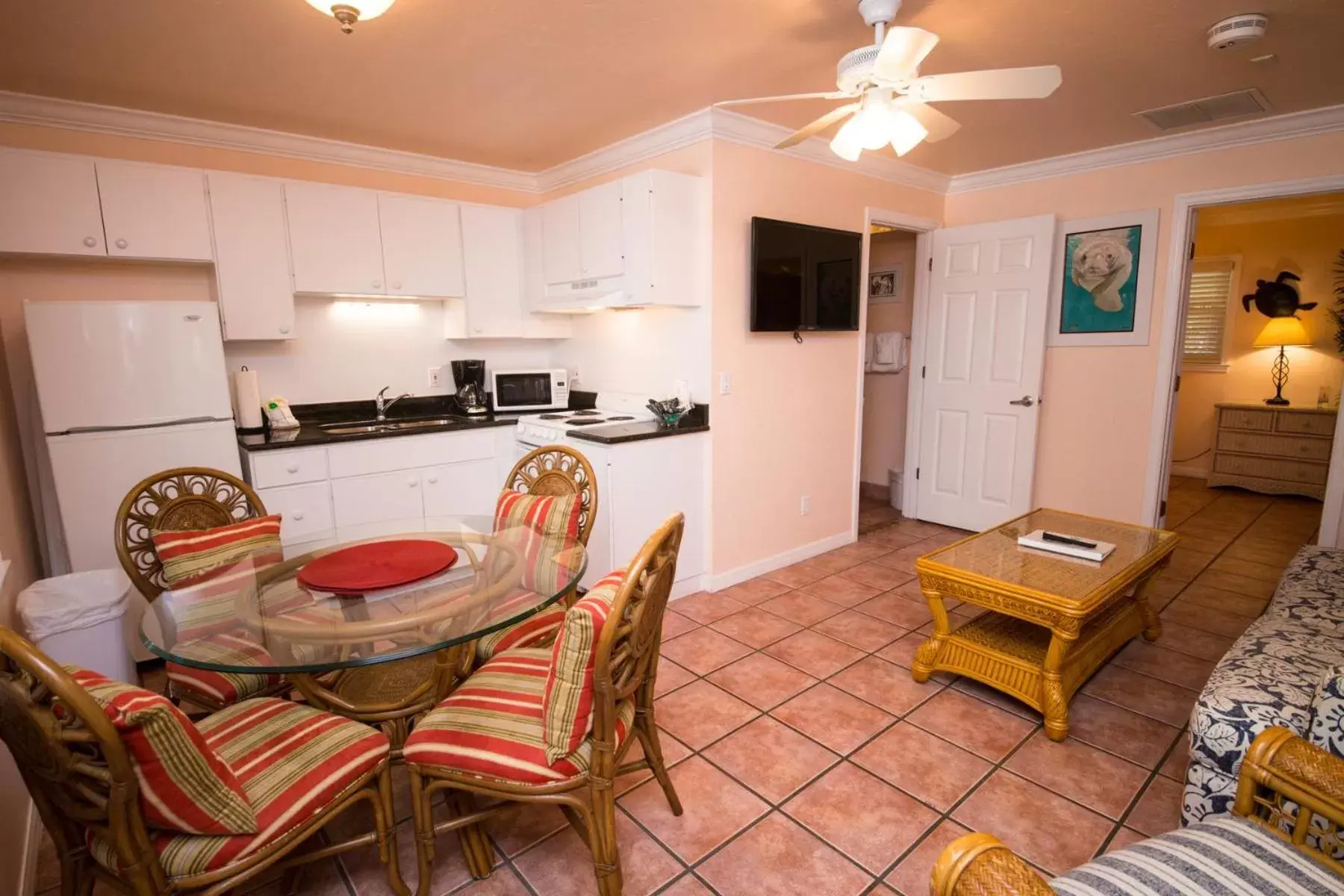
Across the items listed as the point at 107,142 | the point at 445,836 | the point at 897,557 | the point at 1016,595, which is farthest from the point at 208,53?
the point at 897,557

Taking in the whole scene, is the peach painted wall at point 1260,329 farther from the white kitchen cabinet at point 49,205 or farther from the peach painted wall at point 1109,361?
the white kitchen cabinet at point 49,205

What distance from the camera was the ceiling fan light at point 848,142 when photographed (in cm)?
212

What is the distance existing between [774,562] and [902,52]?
108 inches

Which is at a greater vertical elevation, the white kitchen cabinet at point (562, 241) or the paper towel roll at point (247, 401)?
the white kitchen cabinet at point (562, 241)

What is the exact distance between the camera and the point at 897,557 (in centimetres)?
406

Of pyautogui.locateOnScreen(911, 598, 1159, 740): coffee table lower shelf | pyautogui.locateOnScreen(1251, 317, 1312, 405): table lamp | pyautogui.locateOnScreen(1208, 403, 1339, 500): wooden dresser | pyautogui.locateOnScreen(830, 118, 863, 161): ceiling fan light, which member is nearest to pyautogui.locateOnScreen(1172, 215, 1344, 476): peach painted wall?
pyautogui.locateOnScreen(1251, 317, 1312, 405): table lamp

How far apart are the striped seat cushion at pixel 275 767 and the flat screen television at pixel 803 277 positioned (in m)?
2.65

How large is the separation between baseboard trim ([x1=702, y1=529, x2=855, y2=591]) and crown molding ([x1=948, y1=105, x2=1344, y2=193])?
8.37ft

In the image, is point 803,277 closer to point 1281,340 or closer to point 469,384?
point 469,384

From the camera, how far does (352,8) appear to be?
1670 millimetres

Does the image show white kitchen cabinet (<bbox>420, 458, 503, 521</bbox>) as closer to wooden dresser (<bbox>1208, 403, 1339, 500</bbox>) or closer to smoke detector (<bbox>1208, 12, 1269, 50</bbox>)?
smoke detector (<bbox>1208, 12, 1269, 50</bbox>)

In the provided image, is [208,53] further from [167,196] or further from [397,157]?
[397,157]

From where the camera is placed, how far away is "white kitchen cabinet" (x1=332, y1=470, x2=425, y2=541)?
133 inches

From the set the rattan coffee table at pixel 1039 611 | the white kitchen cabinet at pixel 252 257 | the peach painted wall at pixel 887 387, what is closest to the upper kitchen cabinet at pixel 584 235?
the white kitchen cabinet at pixel 252 257
